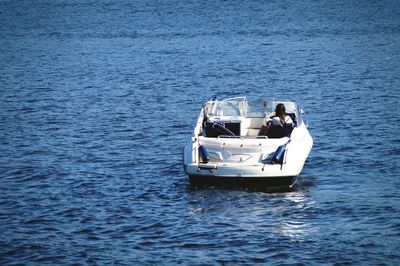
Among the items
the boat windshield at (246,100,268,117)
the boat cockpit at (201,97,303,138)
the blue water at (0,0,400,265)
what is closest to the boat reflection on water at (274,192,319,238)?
the blue water at (0,0,400,265)

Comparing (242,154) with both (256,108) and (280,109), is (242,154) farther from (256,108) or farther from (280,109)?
(256,108)

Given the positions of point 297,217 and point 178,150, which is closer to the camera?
point 297,217

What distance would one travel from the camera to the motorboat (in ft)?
72.5

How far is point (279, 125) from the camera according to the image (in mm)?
24312

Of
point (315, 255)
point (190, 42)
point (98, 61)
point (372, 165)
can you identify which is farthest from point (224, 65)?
point (315, 255)

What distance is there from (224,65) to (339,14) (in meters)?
36.4

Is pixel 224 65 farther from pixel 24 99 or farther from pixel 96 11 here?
pixel 96 11

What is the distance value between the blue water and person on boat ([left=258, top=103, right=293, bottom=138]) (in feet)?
5.45

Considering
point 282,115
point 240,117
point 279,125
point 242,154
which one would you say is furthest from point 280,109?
point 242,154

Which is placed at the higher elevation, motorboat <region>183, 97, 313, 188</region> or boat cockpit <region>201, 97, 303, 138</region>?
boat cockpit <region>201, 97, 303, 138</region>

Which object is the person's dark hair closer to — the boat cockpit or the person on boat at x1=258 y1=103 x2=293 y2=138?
the person on boat at x1=258 y1=103 x2=293 y2=138

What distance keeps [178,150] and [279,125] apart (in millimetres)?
5631

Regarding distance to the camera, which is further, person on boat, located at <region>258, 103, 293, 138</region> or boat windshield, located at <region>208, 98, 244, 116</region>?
boat windshield, located at <region>208, 98, 244, 116</region>

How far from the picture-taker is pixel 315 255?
1831 cm
